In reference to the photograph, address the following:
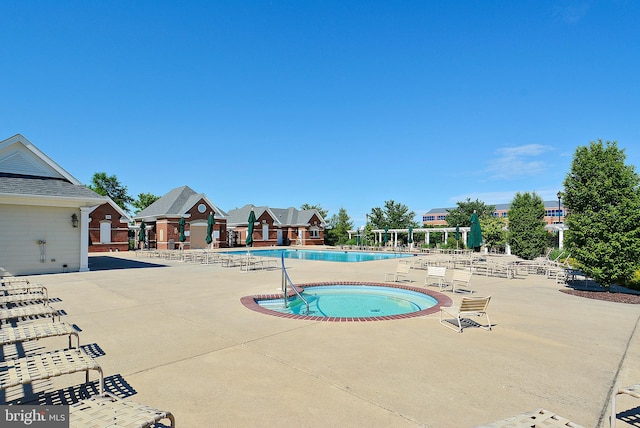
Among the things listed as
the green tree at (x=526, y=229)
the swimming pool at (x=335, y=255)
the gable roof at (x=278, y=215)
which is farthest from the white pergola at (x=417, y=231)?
the green tree at (x=526, y=229)

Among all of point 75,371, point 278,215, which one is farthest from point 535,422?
point 278,215

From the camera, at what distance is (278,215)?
161 feet

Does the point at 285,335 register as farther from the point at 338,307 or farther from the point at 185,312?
the point at 338,307

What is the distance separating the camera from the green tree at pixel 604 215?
9805 mm

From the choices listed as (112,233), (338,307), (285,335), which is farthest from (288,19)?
(112,233)

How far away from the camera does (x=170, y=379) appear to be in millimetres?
4195

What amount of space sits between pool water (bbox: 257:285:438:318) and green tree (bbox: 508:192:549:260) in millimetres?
14033

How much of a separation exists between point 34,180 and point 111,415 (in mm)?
17844

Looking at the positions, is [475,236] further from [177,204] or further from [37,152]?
[177,204]

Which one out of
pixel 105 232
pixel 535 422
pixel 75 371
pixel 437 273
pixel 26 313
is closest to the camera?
pixel 535 422

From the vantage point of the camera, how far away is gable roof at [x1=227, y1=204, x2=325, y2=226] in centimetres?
4506

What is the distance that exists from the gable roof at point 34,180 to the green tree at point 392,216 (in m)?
34.0

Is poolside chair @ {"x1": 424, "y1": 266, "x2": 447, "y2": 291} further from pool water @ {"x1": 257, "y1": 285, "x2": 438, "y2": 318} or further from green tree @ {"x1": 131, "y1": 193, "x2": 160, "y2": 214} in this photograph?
green tree @ {"x1": 131, "y1": 193, "x2": 160, "y2": 214}

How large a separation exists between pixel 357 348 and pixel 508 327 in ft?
11.1
